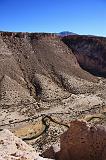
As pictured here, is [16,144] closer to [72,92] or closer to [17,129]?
[17,129]

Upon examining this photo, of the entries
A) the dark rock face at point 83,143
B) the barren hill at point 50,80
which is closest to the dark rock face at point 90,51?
the barren hill at point 50,80

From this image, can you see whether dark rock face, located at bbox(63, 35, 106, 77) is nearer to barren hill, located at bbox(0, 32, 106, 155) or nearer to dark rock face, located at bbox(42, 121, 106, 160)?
barren hill, located at bbox(0, 32, 106, 155)

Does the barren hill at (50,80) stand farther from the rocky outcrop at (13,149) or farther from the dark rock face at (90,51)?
the rocky outcrop at (13,149)

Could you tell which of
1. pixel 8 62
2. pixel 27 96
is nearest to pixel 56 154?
pixel 27 96

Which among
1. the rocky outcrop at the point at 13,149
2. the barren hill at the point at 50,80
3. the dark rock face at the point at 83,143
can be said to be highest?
the rocky outcrop at the point at 13,149

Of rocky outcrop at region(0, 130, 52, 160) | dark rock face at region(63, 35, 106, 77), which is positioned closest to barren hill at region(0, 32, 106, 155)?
dark rock face at region(63, 35, 106, 77)
